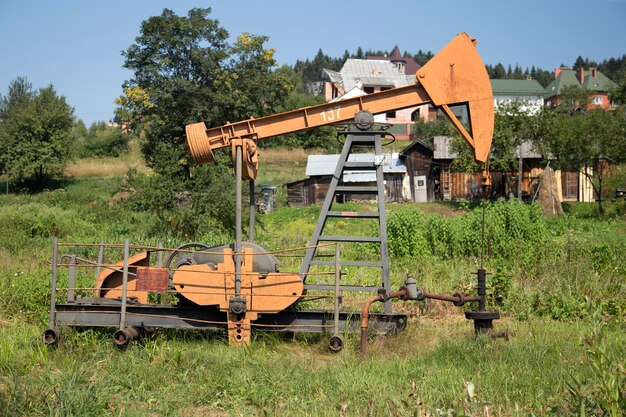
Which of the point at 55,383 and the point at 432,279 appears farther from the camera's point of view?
the point at 432,279

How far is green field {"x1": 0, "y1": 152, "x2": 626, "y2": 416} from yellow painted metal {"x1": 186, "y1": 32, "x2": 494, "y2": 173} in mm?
2259

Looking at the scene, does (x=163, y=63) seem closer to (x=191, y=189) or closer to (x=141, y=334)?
(x=191, y=189)

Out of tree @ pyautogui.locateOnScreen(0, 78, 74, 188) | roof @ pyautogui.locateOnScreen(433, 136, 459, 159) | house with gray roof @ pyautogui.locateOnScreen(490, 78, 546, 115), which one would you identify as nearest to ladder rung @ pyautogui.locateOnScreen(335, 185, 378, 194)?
roof @ pyautogui.locateOnScreen(433, 136, 459, 159)

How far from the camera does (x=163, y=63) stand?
34906 mm

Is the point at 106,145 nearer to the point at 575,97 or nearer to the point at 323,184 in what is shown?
the point at 323,184

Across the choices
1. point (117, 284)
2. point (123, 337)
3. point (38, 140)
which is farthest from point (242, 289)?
point (38, 140)

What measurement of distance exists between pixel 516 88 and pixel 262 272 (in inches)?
2943

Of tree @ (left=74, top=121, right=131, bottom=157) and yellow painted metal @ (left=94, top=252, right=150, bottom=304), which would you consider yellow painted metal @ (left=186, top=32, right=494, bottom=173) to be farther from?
tree @ (left=74, top=121, right=131, bottom=157)

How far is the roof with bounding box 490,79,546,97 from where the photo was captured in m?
78.2

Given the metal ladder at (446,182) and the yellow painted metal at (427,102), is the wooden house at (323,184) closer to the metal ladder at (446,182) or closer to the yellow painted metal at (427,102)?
the metal ladder at (446,182)

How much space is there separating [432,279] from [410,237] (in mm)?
3278

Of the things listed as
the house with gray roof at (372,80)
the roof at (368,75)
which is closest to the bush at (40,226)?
the house with gray roof at (372,80)

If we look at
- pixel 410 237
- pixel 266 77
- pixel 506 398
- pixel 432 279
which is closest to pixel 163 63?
pixel 266 77

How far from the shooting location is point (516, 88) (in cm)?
7888
